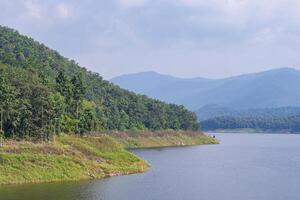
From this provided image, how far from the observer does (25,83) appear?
97.6 metres

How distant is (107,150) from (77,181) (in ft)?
59.5

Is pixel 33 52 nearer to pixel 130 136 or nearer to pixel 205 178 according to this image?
pixel 130 136

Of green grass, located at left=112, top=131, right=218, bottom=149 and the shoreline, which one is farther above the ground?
green grass, located at left=112, top=131, right=218, bottom=149

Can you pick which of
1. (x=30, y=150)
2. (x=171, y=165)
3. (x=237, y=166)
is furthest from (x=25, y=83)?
(x=237, y=166)

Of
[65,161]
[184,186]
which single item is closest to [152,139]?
→ [65,161]

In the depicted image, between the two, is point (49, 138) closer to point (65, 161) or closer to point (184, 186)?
point (65, 161)

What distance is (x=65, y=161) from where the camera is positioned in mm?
85500

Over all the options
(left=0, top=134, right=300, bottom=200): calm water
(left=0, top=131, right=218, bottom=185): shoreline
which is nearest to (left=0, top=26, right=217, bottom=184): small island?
(left=0, top=131, right=218, bottom=185): shoreline

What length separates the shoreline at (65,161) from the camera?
78.7 m

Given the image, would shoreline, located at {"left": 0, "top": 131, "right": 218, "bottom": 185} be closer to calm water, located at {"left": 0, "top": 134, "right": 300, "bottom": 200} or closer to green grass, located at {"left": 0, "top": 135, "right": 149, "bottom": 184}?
green grass, located at {"left": 0, "top": 135, "right": 149, "bottom": 184}

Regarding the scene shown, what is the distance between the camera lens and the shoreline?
78.7 metres

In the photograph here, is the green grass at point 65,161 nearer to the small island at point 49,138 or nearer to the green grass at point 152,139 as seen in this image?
the small island at point 49,138

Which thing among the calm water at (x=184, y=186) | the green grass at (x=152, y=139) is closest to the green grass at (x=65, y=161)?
the calm water at (x=184, y=186)

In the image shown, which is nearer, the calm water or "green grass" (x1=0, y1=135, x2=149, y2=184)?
the calm water
